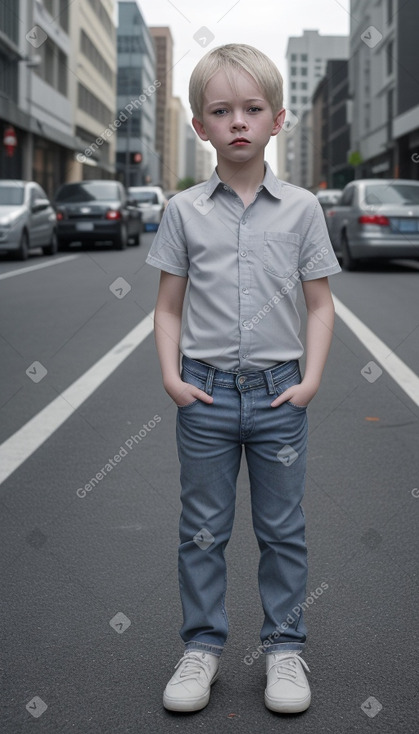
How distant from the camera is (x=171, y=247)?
2748 millimetres

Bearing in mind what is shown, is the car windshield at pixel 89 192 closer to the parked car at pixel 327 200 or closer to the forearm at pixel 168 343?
the parked car at pixel 327 200

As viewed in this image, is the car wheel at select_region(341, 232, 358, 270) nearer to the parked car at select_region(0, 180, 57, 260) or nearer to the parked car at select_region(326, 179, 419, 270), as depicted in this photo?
the parked car at select_region(326, 179, 419, 270)

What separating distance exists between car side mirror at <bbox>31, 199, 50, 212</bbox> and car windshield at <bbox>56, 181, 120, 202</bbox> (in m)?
2.73

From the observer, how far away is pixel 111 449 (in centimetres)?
559

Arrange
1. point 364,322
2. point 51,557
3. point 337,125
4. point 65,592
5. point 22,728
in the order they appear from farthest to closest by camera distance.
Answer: point 337,125 → point 364,322 → point 51,557 → point 65,592 → point 22,728

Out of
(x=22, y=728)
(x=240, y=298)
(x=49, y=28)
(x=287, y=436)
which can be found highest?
(x=49, y=28)

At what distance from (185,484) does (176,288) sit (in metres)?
0.51

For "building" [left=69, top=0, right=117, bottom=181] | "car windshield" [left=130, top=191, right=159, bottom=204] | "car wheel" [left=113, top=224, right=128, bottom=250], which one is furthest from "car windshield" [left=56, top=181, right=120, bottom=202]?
"building" [left=69, top=0, right=117, bottom=181]

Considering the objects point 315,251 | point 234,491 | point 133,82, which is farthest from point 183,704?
point 133,82

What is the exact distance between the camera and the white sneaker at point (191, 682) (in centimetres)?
270

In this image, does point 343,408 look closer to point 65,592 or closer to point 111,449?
point 111,449

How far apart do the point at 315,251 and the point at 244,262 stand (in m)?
0.19

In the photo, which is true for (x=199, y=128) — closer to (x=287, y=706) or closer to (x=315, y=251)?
(x=315, y=251)

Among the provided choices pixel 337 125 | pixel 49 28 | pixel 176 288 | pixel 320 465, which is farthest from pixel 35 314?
pixel 337 125
